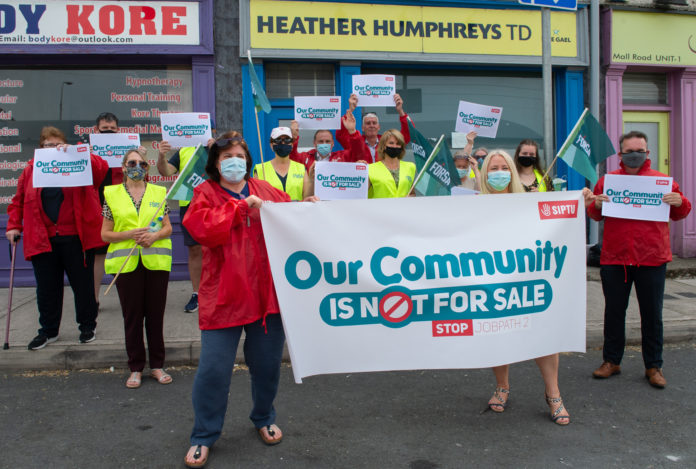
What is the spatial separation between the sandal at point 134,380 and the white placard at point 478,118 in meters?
4.14

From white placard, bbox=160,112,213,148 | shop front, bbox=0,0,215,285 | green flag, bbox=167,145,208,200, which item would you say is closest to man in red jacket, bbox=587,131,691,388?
green flag, bbox=167,145,208,200

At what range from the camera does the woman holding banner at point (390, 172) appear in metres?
5.22

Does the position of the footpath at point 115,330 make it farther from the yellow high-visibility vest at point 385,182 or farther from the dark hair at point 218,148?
the dark hair at point 218,148

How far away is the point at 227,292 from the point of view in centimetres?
319

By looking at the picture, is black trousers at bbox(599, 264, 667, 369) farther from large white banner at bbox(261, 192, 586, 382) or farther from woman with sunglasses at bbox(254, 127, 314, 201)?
woman with sunglasses at bbox(254, 127, 314, 201)

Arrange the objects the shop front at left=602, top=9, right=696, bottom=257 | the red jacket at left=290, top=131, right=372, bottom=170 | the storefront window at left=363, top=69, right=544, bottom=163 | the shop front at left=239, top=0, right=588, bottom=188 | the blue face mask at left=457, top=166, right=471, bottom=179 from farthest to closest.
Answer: the shop front at left=602, top=9, right=696, bottom=257 → the storefront window at left=363, top=69, right=544, bottom=163 → the shop front at left=239, top=0, right=588, bottom=188 → the blue face mask at left=457, top=166, right=471, bottom=179 → the red jacket at left=290, top=131, right=372, bottom=170

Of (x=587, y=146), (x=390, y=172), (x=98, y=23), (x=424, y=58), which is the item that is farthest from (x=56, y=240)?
(x=424, y=58)

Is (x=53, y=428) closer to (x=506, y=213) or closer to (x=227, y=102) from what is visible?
(x=506, y=213)

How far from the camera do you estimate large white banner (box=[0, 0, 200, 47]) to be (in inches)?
313

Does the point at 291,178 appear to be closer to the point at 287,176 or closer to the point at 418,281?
the point at 287,176

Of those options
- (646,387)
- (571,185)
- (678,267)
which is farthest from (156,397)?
(678,267)

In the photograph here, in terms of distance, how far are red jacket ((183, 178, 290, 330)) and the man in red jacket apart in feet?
8.96

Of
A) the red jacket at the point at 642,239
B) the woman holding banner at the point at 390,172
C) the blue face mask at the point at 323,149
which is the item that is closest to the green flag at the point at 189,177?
the woman holding banner at the point at 390,172

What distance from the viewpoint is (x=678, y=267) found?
915 centimetres
